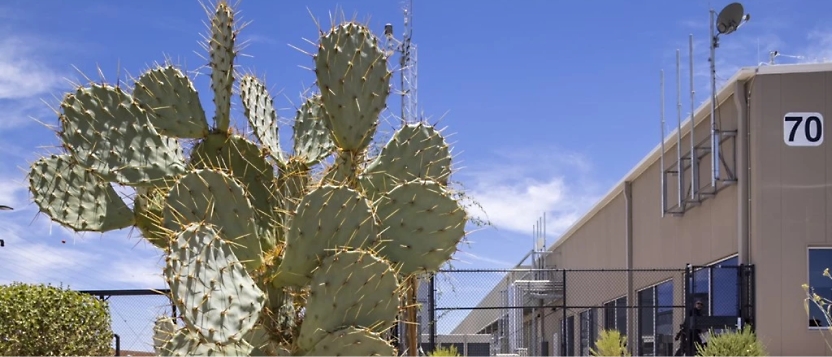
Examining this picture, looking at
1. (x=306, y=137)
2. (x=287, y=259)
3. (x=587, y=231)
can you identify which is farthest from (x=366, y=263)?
(x=587, y=231)

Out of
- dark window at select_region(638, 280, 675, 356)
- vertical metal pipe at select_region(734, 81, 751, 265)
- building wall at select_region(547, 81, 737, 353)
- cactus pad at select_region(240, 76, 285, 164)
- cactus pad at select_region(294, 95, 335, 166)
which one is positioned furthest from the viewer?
dark window at select_region(638, 280, 675, 356)

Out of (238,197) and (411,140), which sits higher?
(411,140)

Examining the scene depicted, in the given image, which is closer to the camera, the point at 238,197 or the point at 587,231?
the point at 238,197

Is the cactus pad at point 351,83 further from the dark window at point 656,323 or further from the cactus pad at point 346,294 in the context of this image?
the dark window at point 656,323

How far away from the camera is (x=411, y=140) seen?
566 cm

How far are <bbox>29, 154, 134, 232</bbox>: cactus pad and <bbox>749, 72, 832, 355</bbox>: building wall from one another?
36.0 ft

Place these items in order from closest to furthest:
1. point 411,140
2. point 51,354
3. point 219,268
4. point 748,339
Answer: point 219,268
point 411,140
point 51,354
point 748,339

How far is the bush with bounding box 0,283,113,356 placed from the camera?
9.83 meters

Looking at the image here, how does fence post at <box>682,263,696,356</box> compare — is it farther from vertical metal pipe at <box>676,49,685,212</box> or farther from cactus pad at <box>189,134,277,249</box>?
cactus pad at <box>189,134,277,249</box>

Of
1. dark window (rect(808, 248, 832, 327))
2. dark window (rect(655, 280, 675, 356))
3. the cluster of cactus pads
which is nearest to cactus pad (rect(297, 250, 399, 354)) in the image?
the cluster of cactus pads

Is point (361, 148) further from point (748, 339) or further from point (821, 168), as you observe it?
point (821, 168)

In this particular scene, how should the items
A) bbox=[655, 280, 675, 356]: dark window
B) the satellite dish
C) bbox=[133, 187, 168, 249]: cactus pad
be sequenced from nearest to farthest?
bbox=[133, 187, 168, 249]: cactus pad, the satellite dish, bbox=[655, 280, 675, 356]: dark window

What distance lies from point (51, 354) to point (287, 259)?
6.33m

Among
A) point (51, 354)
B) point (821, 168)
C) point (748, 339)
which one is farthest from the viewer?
point (821, 168)
